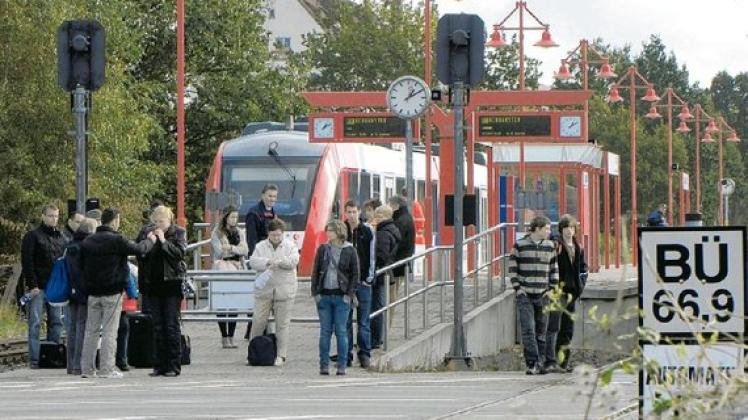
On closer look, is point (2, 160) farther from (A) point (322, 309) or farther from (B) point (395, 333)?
(A) point (322, 309)

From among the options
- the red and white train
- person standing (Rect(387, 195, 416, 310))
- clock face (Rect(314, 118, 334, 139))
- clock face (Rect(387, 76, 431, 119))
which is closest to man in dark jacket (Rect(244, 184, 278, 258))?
person standing (Rect(387, 195, 416, 310))

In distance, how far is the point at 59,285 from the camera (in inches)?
867

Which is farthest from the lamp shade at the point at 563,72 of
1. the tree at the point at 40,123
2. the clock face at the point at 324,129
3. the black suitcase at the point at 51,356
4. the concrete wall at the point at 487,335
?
the black suitcase at the point at 51,356

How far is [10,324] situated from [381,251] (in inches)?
297

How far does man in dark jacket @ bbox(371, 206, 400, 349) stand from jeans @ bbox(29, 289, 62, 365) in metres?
3.59

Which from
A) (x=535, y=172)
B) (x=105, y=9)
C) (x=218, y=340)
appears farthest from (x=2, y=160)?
(x=218, y=340)

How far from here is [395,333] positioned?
26.5 m

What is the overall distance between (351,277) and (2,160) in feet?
75.7

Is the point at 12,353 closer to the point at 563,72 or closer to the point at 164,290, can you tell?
the point at 164,290

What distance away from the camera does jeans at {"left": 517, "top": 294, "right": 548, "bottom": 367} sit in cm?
2256

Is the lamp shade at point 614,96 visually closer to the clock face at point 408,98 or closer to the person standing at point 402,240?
the clock face at point 408,98

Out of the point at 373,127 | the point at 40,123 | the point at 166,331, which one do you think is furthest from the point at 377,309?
the point at 40,123

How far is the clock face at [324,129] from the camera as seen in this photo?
3831 cm

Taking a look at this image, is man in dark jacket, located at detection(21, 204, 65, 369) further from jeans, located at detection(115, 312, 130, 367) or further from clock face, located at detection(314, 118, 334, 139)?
clock face, located at detection(314, 118, 334, 139)
